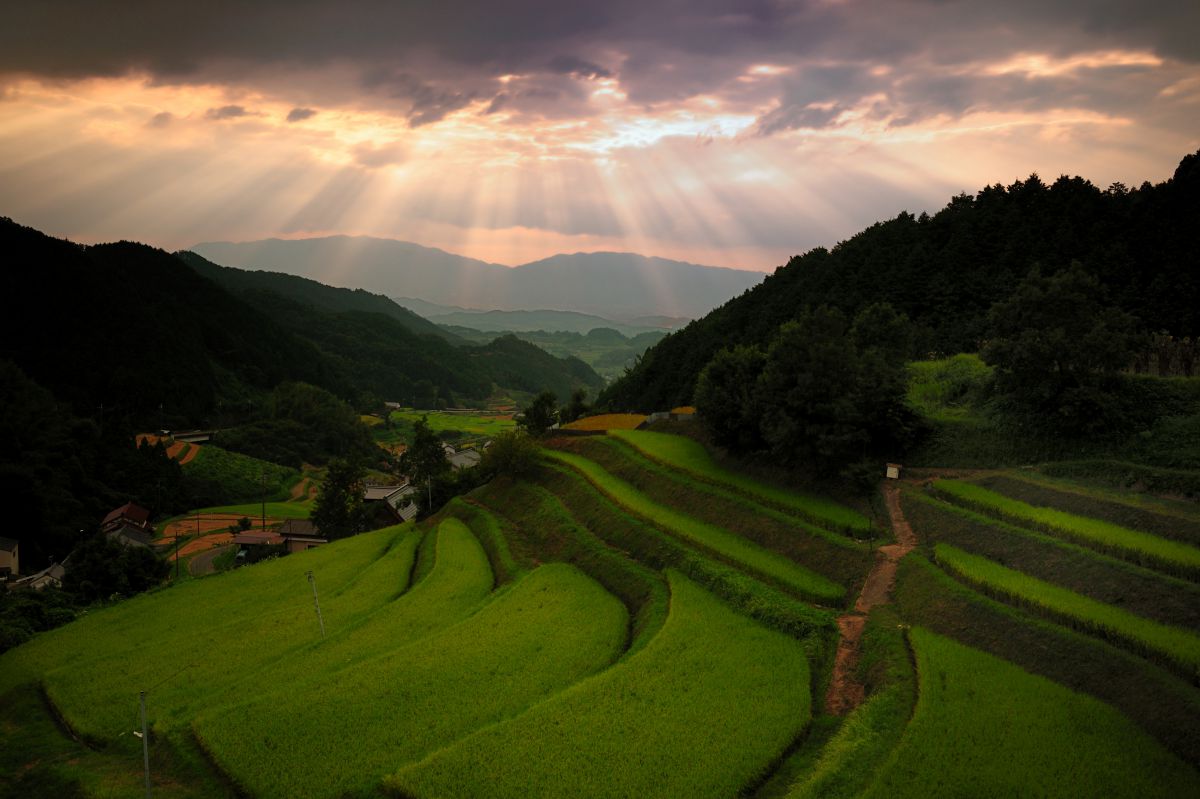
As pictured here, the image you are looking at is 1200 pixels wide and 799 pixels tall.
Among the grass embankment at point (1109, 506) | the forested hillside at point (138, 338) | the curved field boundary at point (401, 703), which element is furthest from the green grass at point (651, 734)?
the forested hillside at point (138, 338)

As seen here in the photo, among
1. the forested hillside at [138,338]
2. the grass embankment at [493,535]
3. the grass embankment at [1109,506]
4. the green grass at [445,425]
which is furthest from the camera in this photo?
the green grass at [445,425]

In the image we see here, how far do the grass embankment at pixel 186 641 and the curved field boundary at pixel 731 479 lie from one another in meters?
15.1

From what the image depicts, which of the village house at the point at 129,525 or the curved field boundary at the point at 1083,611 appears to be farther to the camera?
the village house at the point at 129,525

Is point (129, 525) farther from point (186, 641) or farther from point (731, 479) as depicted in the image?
point (731, 479)

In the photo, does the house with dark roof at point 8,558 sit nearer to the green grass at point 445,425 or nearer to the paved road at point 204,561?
the paved road at point 204,561

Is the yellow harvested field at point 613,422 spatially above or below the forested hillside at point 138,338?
below

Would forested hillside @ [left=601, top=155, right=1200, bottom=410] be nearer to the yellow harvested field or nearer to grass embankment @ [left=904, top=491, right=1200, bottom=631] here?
the yellow harvested field

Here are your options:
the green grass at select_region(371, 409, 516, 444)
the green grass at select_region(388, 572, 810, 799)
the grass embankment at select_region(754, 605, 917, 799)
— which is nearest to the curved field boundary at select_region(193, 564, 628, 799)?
the green grass at select_region(388, 572, 810, 799)

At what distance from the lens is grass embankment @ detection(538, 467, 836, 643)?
65.8ft

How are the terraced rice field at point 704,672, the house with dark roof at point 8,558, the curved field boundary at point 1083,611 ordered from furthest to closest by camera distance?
1. the house with dark roof at point 8,558
2. the curved field boundary at point 1083,611
3. the terraced rice field at point 704,672

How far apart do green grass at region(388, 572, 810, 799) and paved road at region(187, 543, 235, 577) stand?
4719cm

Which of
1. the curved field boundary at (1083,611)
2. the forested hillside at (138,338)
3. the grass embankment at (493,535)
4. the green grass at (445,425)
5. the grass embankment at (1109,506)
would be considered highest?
the forested hillside at (138,338)

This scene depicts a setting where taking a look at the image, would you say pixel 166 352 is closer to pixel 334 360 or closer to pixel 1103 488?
pixel 334 360

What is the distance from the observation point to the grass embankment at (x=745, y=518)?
23.2m
